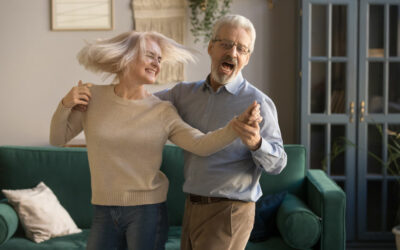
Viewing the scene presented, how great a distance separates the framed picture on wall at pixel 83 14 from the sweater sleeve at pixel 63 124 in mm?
2597

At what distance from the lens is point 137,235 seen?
1.68m

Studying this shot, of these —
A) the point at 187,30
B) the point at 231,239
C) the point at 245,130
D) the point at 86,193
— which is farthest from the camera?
the point at 187,30

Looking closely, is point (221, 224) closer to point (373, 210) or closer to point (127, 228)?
point (127, 228)

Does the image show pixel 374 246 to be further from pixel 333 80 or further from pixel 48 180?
pixel 48 180

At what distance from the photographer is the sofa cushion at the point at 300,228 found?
9.10 feet

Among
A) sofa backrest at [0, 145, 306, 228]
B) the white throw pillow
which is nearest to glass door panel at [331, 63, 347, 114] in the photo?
sofa backrest at [0, 145, 306, 228]

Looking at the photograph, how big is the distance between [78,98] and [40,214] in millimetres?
1445

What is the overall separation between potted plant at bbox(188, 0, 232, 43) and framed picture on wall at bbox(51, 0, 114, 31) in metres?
0.69

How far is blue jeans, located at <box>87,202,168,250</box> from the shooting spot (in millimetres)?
1687

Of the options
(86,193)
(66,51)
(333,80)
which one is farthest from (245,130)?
(66,51)

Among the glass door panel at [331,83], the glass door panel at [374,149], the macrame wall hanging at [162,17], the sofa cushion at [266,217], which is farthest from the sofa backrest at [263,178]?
the macrame wall hanging at [162,17]

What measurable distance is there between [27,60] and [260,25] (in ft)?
6.63

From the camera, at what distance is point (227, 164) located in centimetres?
182

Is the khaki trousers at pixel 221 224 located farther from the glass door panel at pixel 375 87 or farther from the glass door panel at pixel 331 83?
the glass door panel at pixel 375 87
